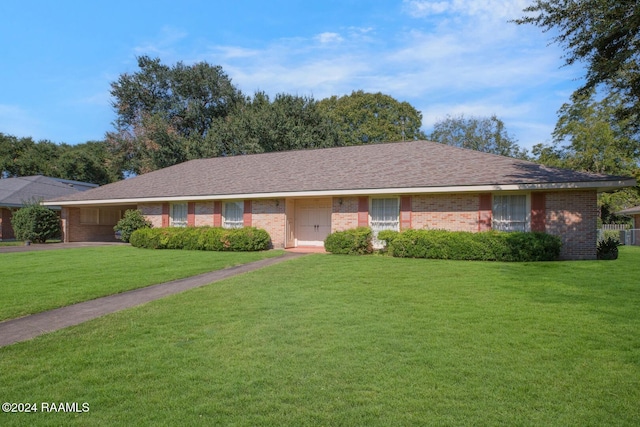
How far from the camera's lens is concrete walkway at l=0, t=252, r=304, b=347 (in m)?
5.77

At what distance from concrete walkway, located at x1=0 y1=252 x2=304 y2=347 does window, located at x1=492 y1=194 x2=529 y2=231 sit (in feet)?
35.9

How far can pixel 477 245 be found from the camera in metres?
14.3

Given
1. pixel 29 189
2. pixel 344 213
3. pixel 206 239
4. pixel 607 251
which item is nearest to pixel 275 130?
pixel 206 239

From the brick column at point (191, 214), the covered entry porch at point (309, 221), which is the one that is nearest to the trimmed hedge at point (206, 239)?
the brick column at point (191, 214)

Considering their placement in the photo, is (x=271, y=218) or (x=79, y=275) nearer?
(x=79, y=275)

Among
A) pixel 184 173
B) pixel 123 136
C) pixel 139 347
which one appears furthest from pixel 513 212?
pixel 123 136

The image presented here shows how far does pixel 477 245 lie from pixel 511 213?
8.94 ft

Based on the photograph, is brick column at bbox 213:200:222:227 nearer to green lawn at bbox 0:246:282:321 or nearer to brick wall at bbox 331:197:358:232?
green lawn at bbox 0:246:282:321

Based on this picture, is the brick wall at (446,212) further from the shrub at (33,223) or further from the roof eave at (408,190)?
the shrub at (33,223)

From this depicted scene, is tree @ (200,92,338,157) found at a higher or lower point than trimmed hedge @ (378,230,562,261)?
higher

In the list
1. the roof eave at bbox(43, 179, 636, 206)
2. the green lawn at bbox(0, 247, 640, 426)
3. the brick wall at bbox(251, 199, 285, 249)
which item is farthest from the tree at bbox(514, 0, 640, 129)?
the brick wall at bbox(251, 199, 285, 249)

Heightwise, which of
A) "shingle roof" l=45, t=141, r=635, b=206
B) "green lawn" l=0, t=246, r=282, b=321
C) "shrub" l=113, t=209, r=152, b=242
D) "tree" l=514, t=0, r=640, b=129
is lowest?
"green lawn" l=0, t=246, r=282, b=321

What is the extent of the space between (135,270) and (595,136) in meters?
41.5

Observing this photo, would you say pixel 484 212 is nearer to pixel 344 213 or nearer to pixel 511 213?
pixel 511 213
